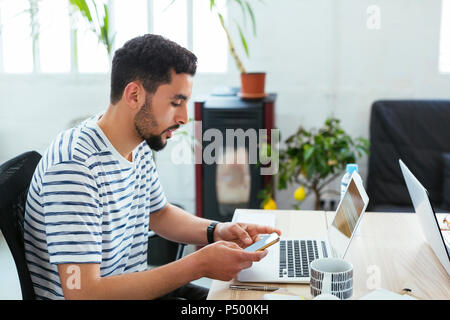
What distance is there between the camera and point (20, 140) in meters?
3.55

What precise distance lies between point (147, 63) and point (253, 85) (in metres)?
1.46

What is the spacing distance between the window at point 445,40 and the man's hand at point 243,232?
6.71ft

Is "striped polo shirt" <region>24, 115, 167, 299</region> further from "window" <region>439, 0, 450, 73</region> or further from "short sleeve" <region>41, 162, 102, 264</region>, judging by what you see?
"window" <region>439, 0, 450, 73</region>

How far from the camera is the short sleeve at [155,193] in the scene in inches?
66.4

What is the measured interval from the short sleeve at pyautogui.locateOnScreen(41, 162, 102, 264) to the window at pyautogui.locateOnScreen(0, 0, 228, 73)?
213cm

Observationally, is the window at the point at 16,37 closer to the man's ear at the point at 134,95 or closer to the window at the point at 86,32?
the window at the point at 86,32

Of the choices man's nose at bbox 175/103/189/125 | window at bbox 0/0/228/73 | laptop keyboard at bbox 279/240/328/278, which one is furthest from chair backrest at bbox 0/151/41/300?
window at bbox 0/0/228/73

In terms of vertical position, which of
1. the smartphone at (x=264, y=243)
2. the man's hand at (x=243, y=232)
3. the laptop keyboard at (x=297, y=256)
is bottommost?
the laptop keyboard at (x=297, y=256)

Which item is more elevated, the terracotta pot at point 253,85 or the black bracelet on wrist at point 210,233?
the terracotta pot at point 253,85

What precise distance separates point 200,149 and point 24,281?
1.70 meters

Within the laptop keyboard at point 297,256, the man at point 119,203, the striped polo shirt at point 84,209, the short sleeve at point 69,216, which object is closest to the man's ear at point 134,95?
the man at point 119,203

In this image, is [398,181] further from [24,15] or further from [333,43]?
[24,15]

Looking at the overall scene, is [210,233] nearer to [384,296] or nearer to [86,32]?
[384,296]

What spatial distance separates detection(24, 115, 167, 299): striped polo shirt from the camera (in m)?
1.23
